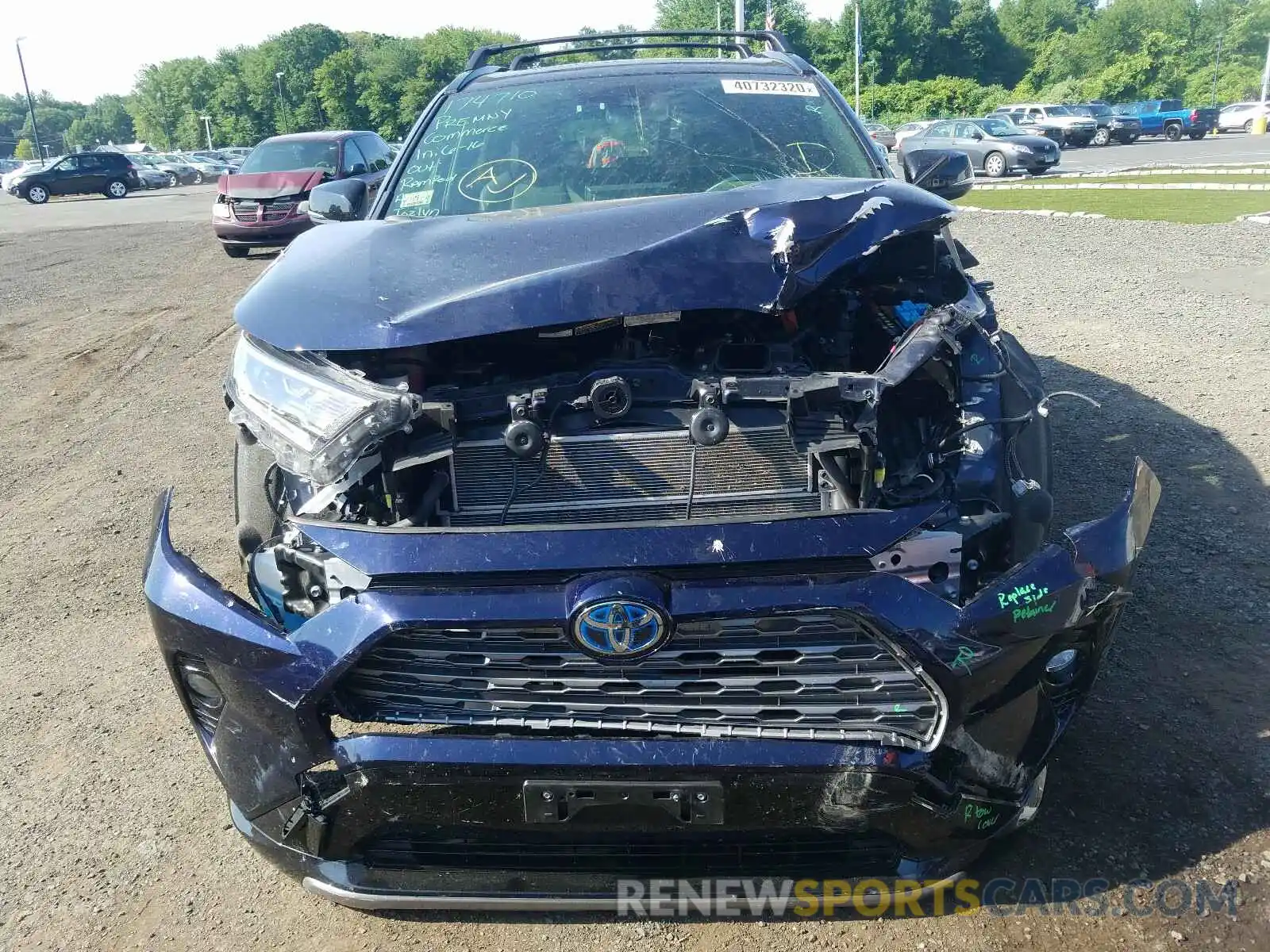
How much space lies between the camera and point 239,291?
11.1 metres

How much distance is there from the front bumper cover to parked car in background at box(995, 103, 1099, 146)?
3799cm

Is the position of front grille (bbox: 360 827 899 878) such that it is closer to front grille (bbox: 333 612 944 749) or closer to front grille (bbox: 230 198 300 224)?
front grille (bbox: 333 612 944 749)

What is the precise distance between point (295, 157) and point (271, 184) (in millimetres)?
779

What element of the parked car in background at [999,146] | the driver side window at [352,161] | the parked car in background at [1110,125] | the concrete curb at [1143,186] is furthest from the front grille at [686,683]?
the parked car in background at [1110,125]

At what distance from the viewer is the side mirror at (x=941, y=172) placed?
372 centimetres

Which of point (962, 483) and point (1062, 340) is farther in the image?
point (1062, 340)

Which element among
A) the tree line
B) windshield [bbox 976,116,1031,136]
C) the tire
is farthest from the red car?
the tree line

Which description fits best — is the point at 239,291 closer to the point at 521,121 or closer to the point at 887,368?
the point at 521,121

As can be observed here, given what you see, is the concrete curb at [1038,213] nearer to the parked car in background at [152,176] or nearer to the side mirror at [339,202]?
the side mirror at [339,202]

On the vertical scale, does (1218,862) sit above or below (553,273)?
below

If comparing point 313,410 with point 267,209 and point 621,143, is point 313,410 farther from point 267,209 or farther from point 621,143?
point 267,209

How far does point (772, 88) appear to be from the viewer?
3.90 meters

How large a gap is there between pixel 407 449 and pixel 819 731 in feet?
3.50

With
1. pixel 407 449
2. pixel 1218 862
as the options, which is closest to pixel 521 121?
pixel 407 449
